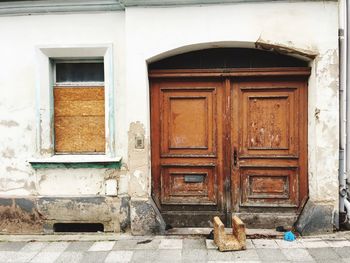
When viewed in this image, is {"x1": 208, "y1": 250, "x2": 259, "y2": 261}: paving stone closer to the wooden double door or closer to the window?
the wooden double door

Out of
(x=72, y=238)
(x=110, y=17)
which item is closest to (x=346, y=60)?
(x=110, y=17)

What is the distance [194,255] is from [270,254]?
101cm

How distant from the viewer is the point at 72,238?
5.74 meters

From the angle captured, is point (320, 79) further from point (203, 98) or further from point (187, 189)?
point (187, 189)

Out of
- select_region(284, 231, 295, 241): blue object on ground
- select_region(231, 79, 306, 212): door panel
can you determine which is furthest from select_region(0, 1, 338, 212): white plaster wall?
select_region(284, 231, 295, 241): blue object on ground

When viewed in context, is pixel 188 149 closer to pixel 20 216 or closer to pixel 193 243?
pixel 193 243

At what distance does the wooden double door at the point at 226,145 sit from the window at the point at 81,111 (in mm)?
890

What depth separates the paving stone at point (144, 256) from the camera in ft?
15.9

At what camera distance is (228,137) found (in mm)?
5988

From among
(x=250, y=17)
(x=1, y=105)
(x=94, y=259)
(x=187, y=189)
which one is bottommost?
(x=94, y=259)

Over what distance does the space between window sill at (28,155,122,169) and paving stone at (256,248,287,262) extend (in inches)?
98.9

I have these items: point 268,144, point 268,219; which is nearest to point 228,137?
point 268,144

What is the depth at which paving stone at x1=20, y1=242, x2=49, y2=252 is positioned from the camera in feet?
17.3

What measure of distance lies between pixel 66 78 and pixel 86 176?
168 cm
